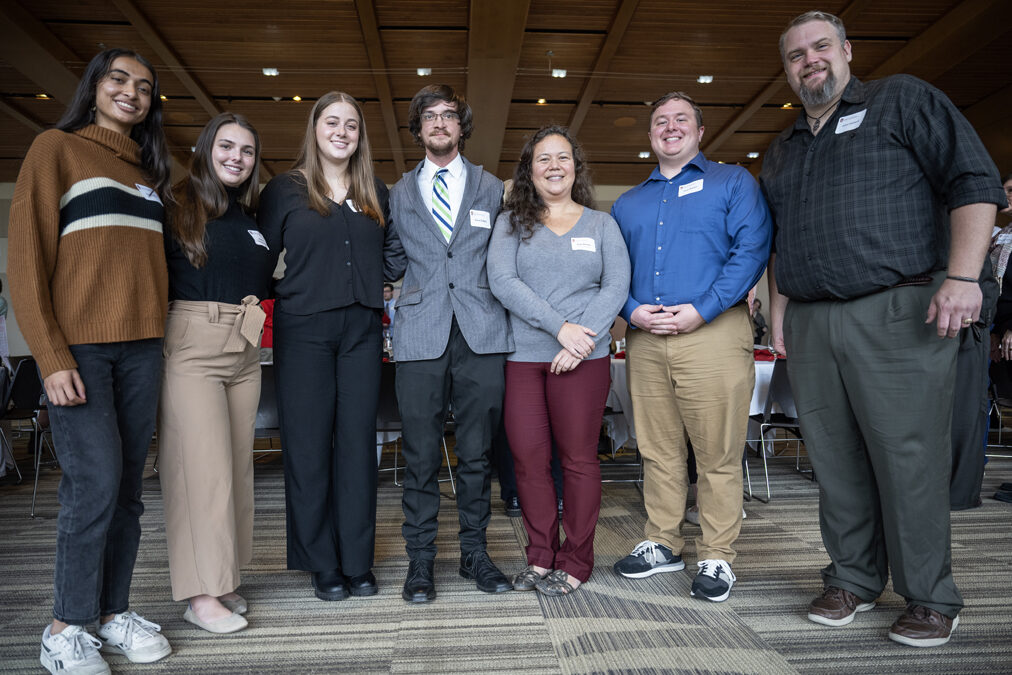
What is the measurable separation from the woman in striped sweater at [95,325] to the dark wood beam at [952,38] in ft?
26.9

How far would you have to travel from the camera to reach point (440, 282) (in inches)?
94.0

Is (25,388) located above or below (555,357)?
below

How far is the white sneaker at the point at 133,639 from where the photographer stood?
1922 millimetres

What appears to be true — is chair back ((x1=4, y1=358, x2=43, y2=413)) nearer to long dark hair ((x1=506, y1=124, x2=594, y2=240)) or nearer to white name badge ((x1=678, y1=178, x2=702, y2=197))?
long dark hair ((x1=506, y1=124, x2=594, y2=240))

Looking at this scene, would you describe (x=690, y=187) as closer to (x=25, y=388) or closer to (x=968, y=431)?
(x=968, y=431)

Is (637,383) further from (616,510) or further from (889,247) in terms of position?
(616,510)

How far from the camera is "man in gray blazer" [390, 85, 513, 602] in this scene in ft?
7.80

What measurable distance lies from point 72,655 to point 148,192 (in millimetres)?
1342

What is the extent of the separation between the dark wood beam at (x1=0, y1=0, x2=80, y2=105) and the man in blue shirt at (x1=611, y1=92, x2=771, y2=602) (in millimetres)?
7745

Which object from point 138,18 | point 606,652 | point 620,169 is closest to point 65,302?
point 606,652

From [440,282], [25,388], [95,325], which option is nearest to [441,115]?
[440,282]

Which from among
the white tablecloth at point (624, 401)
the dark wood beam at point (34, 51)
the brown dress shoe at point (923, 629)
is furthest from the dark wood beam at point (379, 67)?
the brown dress shoe at point (923, 629)

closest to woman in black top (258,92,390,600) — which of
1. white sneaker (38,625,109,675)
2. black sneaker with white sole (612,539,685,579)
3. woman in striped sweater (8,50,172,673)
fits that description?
woman in striped sweater (8,50,172,673)

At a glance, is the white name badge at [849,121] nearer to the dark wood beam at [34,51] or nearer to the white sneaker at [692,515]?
the white sneaker at [692,515]
